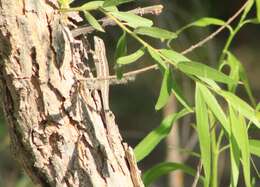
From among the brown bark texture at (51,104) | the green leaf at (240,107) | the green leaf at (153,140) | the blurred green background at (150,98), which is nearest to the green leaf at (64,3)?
the brown bark texture at (51,104)

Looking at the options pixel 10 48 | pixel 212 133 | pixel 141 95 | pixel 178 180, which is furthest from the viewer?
pixel 141 95

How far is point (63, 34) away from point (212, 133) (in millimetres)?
343

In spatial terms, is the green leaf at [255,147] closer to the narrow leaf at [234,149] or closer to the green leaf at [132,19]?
the narrow leaf at [234,149]

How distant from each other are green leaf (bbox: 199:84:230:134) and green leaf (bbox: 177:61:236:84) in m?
0.04

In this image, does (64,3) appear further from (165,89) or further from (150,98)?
(150,98)

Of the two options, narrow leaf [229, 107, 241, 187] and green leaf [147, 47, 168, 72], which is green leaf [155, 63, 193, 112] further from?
narrow leaf [229, 107, 241, 187]

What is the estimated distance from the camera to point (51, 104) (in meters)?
0.99

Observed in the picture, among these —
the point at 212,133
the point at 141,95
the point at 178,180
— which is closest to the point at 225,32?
the point at 141,95

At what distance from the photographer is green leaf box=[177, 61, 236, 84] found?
3.11 feet

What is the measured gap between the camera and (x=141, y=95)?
456 cm

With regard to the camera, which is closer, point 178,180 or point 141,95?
point 178,180

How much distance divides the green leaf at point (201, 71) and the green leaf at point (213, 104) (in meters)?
0.04

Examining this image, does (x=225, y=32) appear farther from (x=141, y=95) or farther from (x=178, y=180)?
(x=178, y=180)

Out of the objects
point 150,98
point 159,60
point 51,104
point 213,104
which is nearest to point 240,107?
point 213,104
